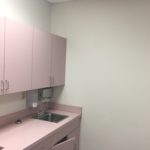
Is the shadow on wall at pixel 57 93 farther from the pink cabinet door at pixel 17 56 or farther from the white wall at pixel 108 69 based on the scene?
the pink cabinet door at pixel 17 56

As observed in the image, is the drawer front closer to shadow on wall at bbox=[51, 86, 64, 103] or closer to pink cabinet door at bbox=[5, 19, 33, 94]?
pink cabinet door at bbox=[5, 19, 33, 94]

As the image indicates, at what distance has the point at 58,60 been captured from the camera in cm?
280

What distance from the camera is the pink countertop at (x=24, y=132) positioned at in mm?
1709

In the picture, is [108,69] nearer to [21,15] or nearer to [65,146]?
[65,146]

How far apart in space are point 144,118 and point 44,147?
4.69 ft

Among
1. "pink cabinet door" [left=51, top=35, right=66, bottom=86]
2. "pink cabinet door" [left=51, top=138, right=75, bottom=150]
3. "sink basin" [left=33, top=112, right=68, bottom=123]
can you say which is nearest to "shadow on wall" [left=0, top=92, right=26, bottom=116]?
"sink basin" [left=33, top=112, right=68, bottom=123]

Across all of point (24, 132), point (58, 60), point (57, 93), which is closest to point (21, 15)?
point (58, 60)

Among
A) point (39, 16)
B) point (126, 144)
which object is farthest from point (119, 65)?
point (39, 16)

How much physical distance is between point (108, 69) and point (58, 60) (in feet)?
2.51

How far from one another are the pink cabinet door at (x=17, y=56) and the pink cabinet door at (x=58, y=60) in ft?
1.75

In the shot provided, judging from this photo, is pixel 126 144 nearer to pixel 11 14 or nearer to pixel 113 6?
pixel 113 6

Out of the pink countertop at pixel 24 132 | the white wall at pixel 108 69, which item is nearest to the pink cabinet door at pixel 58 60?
the white wall at pixel 108 69

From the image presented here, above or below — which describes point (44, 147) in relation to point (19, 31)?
below

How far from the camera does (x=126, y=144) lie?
8.73 ft
